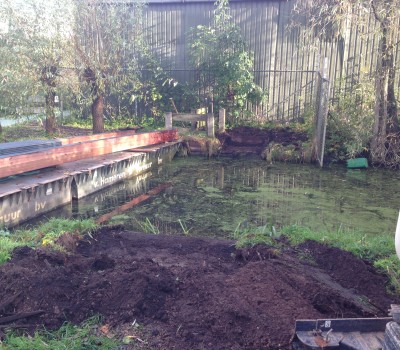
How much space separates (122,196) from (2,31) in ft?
Result: 20.6

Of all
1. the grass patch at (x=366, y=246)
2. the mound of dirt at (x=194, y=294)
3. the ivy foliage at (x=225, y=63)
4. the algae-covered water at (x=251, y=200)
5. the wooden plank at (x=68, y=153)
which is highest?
the ivy foliage at (x=225, y=63)

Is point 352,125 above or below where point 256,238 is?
above

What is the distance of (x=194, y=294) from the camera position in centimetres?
366

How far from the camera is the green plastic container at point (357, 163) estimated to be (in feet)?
38.9

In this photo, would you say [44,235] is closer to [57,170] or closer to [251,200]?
[57,170]

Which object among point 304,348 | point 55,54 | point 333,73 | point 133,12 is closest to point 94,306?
point 304,348

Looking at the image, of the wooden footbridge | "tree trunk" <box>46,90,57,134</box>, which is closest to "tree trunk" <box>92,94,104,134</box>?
"tree trunk" <box>46,90,57,134</box>

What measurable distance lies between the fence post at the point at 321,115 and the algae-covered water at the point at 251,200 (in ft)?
1.71

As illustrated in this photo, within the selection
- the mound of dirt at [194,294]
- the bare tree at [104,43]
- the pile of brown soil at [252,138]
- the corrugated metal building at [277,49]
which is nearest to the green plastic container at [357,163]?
the pile of brown soil at [252,138]

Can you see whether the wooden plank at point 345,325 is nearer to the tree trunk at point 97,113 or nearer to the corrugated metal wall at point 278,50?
the tree trunk at point 97,113

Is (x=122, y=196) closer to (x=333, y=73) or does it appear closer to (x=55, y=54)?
(x=55, y=54)

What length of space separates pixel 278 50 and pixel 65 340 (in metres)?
14.0

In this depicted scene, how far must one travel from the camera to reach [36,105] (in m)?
12.7

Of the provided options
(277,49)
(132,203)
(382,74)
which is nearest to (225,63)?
(277,49)
